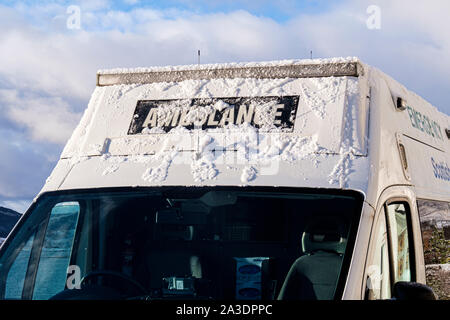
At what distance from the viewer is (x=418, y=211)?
5375mm

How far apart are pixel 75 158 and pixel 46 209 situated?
0.40 metres

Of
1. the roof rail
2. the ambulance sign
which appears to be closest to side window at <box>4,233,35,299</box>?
the ambulance sign

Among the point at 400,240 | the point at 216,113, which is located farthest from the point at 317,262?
the point at 216,113

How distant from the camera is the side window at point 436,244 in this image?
5.53 meters

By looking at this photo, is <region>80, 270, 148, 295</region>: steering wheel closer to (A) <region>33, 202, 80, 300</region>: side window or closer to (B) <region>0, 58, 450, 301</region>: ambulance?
(B) <region>0, 58, 450, 301</region>: ambulance

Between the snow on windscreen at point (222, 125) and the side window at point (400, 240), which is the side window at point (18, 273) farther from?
the side window at point (400, 240)

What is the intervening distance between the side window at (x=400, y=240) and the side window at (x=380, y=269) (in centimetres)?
13

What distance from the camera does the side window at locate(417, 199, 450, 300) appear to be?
18.1 ft

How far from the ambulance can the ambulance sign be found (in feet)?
0.03

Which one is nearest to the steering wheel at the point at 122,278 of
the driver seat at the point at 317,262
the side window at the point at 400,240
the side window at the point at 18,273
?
the side window at the point at 18,273

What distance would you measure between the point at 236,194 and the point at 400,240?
1201 mm

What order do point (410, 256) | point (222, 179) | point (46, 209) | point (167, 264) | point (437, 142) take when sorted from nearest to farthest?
point (222, 179)
point (46, 209)
point (410, 256)
point (167, 264)
point (437, 142)
